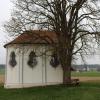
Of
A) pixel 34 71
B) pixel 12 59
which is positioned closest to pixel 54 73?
pixel 34 71

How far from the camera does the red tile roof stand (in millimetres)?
39562

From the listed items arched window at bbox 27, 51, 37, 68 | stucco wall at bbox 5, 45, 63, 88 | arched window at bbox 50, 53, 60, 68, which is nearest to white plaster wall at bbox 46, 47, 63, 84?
stucco wall at bbox 5, 45, 63, 88

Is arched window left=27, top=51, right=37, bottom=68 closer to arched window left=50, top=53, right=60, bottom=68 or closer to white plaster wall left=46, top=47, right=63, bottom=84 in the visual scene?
white plaster wall left=46, top=47, right=63, bottom=84

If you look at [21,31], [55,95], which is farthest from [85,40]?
[55,95]

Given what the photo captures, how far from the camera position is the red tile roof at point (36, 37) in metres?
39.6

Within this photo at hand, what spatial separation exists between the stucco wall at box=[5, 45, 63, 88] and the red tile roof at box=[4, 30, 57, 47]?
2.19 feet

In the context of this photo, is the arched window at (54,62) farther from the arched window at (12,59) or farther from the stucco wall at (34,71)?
the arched window at (12,59)

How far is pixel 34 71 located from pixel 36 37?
16.7 feet

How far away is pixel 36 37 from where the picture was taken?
1565 inches

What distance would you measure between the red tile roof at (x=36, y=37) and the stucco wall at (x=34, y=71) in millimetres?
668

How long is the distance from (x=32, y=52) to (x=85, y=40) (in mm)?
7842

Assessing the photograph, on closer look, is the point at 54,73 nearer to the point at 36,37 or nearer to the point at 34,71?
the point at 34,71

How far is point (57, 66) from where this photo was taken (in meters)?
43.1

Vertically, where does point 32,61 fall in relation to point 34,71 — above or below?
above
